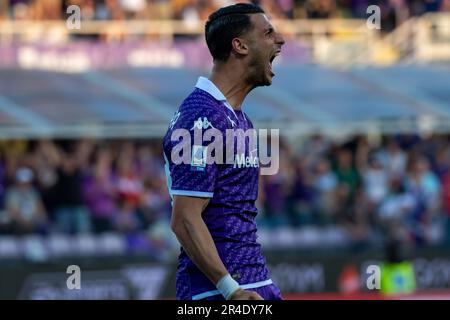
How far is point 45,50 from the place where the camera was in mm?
21250

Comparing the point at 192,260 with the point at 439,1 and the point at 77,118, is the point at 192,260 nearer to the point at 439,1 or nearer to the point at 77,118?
the point at 77,118

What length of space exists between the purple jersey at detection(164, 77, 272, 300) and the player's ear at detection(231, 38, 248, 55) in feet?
0.65

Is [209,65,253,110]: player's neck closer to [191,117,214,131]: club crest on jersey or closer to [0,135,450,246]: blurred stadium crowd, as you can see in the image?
[191,117,214,131]: club crest on jersey

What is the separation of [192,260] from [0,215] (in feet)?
34.1

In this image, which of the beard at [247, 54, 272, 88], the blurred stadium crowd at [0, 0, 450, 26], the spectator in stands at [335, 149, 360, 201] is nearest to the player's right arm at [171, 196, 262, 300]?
the beard at [247, 54, 272, 88]

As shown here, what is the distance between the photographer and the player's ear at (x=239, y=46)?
5949 mm

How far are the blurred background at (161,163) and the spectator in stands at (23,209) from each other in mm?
17

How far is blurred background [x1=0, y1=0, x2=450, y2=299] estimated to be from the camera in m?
16.0

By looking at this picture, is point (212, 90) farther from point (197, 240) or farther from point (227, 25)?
point (197, 240)

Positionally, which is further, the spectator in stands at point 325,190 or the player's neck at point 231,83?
the spectator in stands at point 325,190

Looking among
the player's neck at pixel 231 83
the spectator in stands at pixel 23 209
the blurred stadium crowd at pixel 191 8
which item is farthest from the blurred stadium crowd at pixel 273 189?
the player's neck at pixel 231 83

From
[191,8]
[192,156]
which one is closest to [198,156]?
[192,156]

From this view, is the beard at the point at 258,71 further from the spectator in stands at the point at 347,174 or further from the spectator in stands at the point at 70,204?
the spectator in stands at the point at 347,174

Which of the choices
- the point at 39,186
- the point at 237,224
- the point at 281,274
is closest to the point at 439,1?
the point at 281,274
